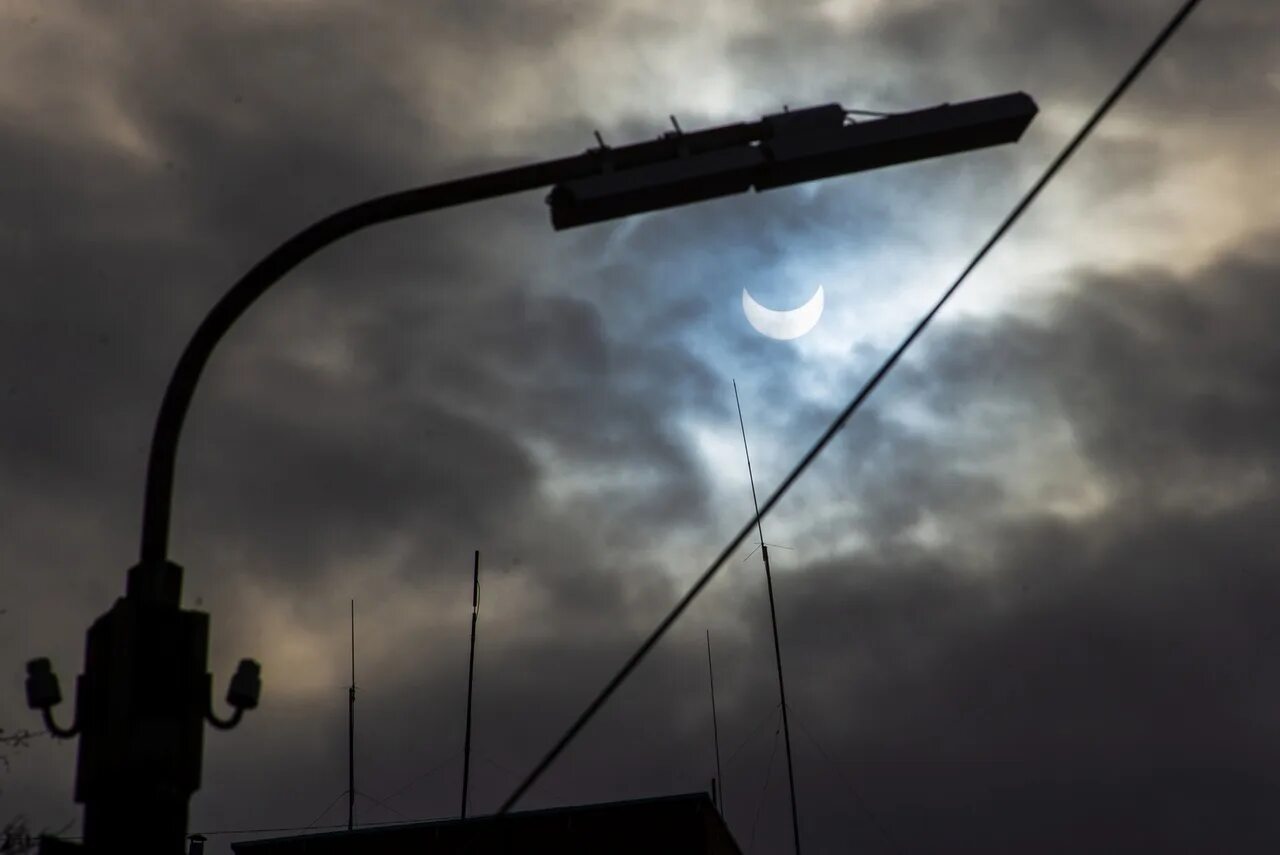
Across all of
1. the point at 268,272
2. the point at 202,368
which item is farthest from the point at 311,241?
the point at 202,368

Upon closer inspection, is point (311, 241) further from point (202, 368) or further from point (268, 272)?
point (202, 368)

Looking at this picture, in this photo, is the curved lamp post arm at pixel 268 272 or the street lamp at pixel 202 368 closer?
the street lamp at pixel 202 368

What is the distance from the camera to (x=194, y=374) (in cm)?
742

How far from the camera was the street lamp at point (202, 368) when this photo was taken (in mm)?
6816

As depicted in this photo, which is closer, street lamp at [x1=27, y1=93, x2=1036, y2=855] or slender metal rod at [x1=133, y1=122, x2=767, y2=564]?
street lamp at [x1=27, y1=93, x2=1036, y2=855]

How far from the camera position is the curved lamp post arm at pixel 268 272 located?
725 cm

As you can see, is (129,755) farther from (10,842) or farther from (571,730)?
(10,842)

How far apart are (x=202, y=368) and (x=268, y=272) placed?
63cm

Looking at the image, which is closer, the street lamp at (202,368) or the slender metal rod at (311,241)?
the street lamp at (202,368)

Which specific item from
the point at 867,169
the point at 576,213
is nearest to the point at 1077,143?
the point at 867,169

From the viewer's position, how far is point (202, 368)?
294 inches

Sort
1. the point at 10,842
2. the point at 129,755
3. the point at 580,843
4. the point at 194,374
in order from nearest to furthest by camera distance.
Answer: the point at 129,755 < the point at 194,374 < the point at 10,842 < the point at 580,843

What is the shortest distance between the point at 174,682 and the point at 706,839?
29.3 metres

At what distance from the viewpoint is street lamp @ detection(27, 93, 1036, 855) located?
6.82m
